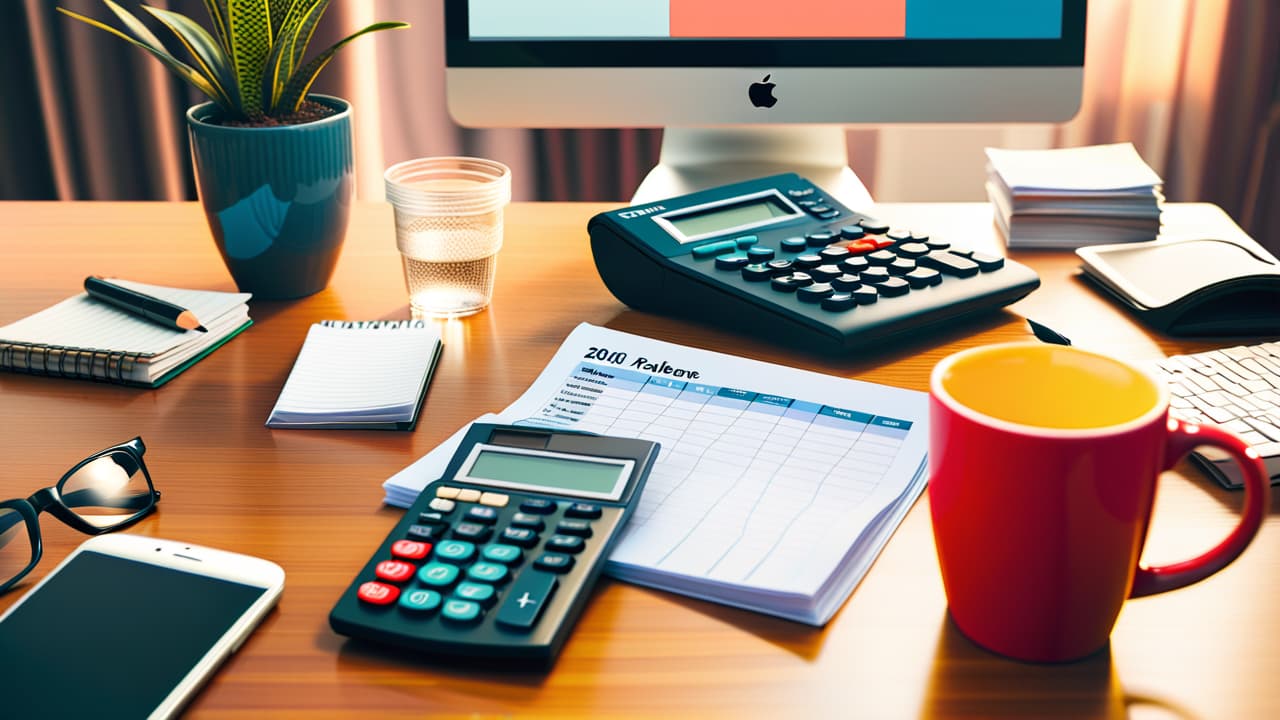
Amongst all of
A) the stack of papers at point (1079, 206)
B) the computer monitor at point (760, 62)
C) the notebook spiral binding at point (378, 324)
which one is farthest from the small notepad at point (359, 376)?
the stack of papers at point (1079, 206)

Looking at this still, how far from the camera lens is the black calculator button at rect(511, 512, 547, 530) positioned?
462 mm

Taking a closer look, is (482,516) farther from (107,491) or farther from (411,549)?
(107,491)

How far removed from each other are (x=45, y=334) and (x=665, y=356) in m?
0.39

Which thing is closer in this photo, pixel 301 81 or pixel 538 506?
pixel 538 506

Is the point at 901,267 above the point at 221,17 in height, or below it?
below

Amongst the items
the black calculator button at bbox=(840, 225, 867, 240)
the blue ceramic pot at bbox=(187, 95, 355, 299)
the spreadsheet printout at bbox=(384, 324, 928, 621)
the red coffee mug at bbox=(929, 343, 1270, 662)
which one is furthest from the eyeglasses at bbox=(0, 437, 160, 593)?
the black calculator button at bbox=(840, 225, 867, 240)

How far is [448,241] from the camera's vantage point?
30.1 inches

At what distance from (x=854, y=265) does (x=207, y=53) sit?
18.1 inches

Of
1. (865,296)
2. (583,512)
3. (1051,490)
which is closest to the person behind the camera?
(1051,490)

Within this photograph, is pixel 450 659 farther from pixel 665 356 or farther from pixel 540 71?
pixel 540 71

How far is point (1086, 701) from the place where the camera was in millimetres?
393

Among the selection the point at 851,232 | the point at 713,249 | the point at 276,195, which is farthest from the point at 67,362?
the point at 851,232

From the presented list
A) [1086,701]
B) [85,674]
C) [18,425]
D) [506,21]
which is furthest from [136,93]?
[1086,701]

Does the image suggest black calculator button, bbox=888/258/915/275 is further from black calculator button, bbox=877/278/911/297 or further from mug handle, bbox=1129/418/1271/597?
mug handle, bbox=1129/418/1271/597
